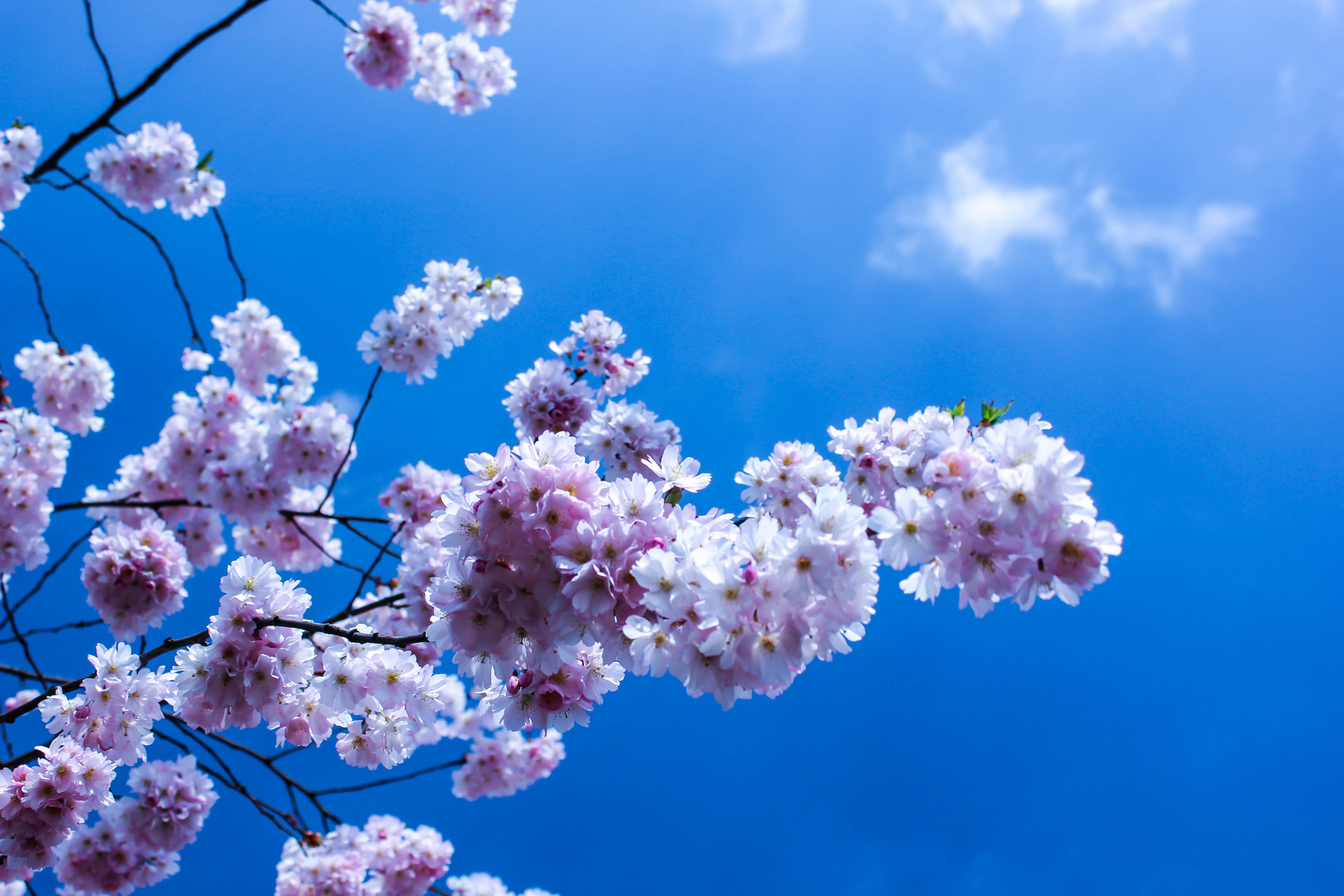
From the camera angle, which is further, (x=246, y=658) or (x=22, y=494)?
(x=22, y=494)

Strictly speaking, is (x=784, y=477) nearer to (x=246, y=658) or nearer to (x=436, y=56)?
(x=246, y=658)

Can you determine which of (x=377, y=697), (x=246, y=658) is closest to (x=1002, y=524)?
(x=377, y=697)

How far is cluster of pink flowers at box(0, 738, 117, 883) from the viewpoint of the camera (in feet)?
11.0

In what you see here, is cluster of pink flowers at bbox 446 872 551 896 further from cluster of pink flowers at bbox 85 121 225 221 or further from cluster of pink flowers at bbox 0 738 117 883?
cluster of pink flowers at bbox 85 121 225 221

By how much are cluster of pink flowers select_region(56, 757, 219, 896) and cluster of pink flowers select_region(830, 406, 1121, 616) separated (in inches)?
233

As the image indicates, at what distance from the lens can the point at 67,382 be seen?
7418mm

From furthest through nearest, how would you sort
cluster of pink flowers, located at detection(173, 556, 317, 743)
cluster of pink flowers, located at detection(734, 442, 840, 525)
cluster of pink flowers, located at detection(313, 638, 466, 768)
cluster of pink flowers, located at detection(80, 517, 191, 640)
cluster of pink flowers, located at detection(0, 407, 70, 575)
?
cluster of pink flowers, located at detection(0, 407, 70, 575), cluster of pink flowers, located at detection(80, 517, 191, 640), cluster of pink flowers, located at detection(734, 442, 840, 525), cluster of pink flowers, located at detection(313, 638, 466, 768), cluster of pink flowers, located at detection(173, 556, 317, 743)

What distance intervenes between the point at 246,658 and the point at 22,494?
576cm

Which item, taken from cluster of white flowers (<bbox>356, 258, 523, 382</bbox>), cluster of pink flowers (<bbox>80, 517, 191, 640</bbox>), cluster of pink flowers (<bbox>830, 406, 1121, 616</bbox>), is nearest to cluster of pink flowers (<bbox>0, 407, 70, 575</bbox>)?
cluster of pink flowers (<bbox>80, 517, 191, 640</bbox>)

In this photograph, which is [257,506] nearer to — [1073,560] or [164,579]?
[164,579]

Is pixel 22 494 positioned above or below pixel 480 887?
above

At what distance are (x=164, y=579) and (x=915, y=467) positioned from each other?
21.3 feet

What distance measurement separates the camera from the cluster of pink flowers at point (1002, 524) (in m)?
1.96

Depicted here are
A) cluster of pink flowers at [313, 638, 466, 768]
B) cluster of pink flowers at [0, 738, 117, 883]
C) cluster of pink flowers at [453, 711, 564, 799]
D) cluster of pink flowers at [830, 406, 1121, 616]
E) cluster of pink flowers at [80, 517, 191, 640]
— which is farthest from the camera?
cluster of pink flowers at [453, 711, 564, 799]
